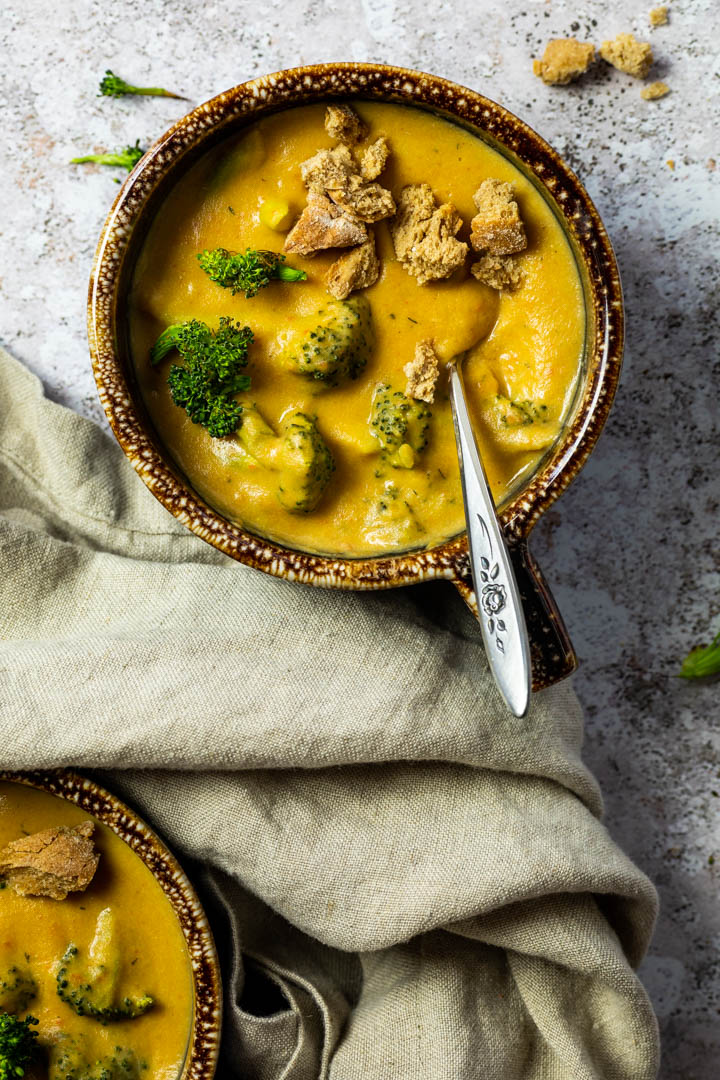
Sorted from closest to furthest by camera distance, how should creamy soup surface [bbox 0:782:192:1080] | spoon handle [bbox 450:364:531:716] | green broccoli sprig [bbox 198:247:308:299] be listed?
1. spoon handle [bbox 450:364:531:716]
2. green broccoli sprig [bbox 198:247:308:299]
3. creamy soup surface [bbox 0:782:192:1080]

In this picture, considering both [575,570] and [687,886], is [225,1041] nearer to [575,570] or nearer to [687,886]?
[687,886]

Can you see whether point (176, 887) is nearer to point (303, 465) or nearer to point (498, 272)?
point (303, 465)

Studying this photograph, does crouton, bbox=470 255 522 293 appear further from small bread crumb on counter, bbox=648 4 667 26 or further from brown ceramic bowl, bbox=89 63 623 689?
small bread crumb on counter, bbox=648 4 667 26

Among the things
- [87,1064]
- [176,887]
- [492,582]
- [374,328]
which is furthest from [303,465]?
[87,1064]

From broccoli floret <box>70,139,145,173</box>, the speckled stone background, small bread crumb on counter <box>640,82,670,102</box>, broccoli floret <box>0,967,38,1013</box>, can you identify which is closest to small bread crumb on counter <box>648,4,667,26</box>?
the speckled stone background

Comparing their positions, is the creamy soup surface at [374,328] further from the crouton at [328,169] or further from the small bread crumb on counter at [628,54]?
the small bread crumb on counter at [628,54]

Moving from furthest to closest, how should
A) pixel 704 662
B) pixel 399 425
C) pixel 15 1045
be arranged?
pixel 704 662 < pixel 15 1045 < pixel 399 425

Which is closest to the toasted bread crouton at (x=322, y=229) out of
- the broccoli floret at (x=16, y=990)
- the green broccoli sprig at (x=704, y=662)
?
the green broccoli sprig at (x=704, y=662)
